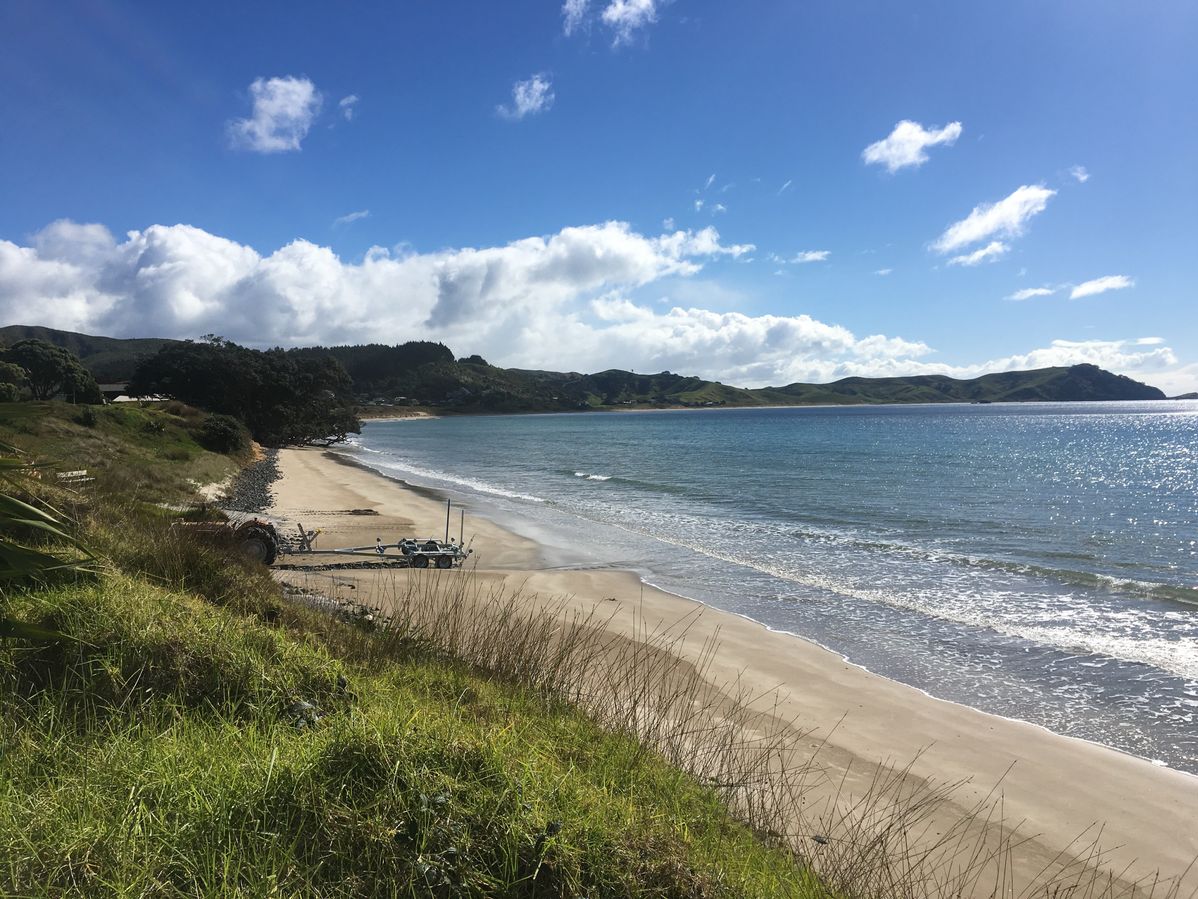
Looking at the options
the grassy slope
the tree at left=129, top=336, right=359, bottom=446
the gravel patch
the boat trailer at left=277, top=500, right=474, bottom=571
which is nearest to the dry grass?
the grassy slope

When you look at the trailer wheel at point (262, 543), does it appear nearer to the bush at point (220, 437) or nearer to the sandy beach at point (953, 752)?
the sandy beach at point (953, 752)

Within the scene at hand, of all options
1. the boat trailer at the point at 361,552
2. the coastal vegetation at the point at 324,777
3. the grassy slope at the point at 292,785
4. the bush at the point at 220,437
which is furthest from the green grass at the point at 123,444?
the grassy slope at the point at 292,785

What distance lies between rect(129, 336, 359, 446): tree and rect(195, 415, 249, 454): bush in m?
14.0

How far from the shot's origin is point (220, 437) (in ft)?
137

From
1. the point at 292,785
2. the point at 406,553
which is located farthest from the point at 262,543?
the point at 292,785

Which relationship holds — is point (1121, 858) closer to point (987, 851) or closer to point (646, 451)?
point (987, 851)

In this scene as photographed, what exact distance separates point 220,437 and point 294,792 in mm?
44882

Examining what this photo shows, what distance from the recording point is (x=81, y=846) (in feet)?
8.49

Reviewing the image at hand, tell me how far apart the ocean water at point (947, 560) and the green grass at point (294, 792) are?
8762 millimetres

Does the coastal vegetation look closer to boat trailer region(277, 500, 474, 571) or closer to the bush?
boat trailer region(277, 500, 474, 571)

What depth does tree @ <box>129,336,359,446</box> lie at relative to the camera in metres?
58.6

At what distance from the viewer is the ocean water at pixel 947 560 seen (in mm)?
10734

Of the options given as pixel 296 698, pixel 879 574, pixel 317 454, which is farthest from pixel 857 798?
pixel 317 454

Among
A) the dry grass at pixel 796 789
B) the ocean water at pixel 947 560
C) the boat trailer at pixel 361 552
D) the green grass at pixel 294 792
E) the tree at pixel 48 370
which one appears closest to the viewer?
the green grass at pixel 294 792
